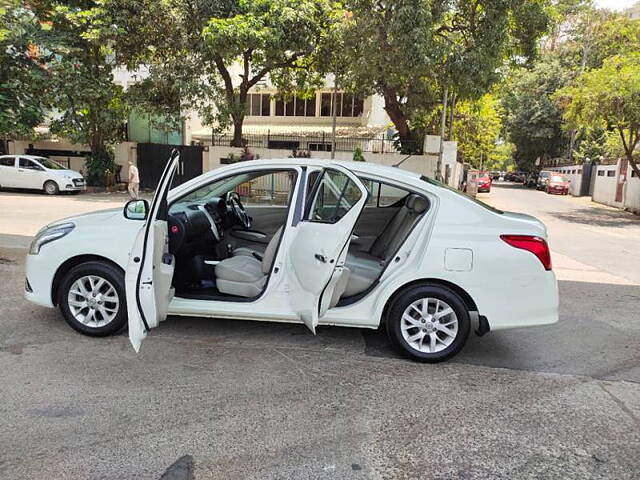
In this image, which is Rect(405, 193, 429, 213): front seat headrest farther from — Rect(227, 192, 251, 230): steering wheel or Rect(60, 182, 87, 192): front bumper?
Rect(60, 182, 87, 192): front bumper

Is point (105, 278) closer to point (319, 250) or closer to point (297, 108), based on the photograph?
point (319, 250)

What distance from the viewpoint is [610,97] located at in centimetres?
1839

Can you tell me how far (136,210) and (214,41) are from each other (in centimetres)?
1509

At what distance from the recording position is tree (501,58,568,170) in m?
46.9

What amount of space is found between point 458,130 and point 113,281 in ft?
106

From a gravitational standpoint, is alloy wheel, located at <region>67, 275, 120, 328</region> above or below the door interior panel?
below

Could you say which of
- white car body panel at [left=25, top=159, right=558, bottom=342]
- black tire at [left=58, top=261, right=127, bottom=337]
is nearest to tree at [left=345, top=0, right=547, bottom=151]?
white car body panel at [left=25, top=159, right=558, bottom=342]

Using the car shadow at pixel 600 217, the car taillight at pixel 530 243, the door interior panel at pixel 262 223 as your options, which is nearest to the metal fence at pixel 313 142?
the car shadow at pixel 600 217

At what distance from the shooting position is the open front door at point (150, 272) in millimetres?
3705

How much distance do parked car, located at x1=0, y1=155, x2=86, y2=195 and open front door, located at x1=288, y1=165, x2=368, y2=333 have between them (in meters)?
18.8

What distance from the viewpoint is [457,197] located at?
A: 4.35 metres

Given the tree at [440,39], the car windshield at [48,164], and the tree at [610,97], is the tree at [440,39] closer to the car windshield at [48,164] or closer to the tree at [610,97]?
the tree at [610,97]

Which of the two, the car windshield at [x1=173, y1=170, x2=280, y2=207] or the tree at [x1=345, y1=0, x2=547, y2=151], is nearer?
the car windshield at [x1=173, y1=170, x2=280, y2=207]

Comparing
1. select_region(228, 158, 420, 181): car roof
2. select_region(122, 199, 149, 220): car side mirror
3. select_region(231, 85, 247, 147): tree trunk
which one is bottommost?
select_region(122, 199, 149, 220): car side mirror
